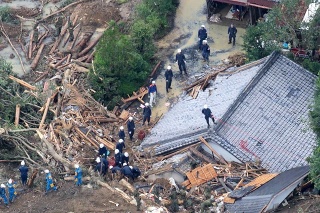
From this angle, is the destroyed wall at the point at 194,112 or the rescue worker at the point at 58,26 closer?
the destroyed wall at the point at 194,112

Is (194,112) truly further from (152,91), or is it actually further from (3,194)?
(3,194)

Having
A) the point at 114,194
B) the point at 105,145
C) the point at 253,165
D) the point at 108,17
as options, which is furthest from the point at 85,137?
the point at 108,17

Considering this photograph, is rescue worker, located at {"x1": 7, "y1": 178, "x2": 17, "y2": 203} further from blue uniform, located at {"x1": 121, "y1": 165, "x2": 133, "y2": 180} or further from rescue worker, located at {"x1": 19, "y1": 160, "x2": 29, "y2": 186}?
blue uniform, located at {"x1": 121, "y1": 165, "x2": 133, "y2": 180}

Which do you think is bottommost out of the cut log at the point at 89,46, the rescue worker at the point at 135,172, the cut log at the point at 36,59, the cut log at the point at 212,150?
the rescue worker at the point at 135,172

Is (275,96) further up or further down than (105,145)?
further up

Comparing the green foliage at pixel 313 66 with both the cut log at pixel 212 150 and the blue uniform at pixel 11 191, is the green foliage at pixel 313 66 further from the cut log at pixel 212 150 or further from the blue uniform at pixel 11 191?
the blue uniform at pixel 11 191

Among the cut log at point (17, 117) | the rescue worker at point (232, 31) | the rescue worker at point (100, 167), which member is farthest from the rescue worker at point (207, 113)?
the cut log at point (17, 117)

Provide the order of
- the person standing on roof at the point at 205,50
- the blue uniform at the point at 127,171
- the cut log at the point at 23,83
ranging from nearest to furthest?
the blue uniform at the point at 127,171, the cut log at the point at 23,83, the person standing on roof at the point at 205,50

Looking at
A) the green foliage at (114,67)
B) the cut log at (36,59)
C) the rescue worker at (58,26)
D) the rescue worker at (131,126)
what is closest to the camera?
the rescue worker at (131,126)

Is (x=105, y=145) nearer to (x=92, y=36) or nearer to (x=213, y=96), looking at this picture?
(x=213, y=96)
